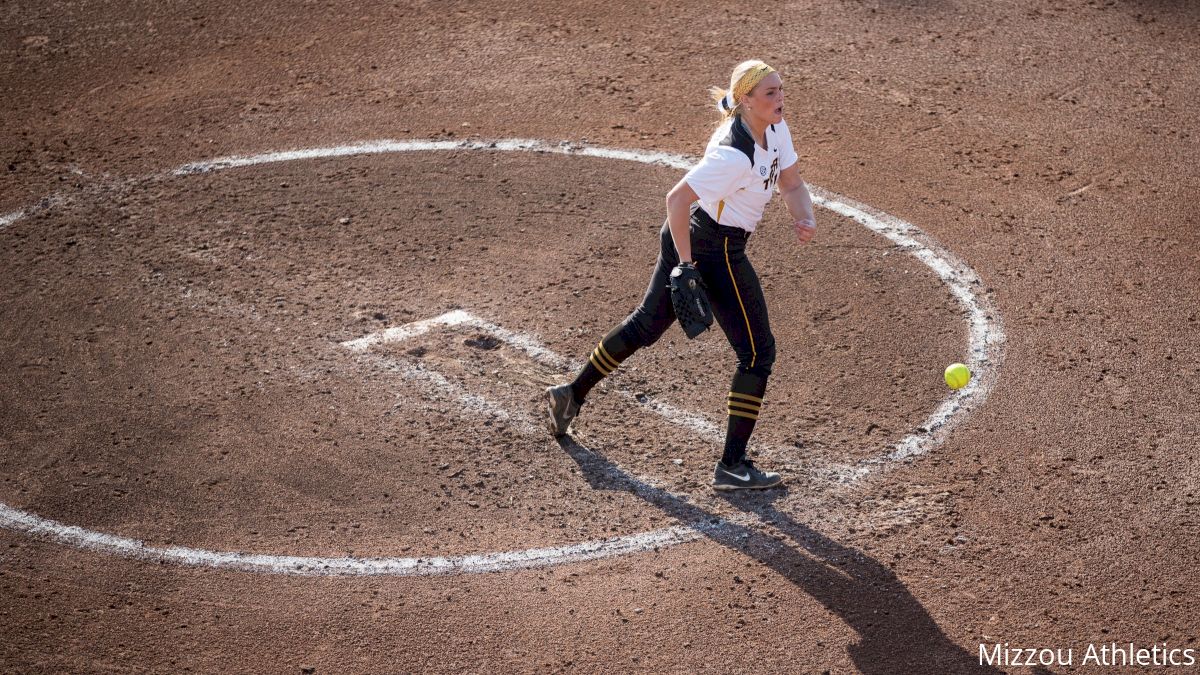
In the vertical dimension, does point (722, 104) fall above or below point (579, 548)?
above

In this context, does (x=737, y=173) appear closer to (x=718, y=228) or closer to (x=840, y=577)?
(x=718, y=228)

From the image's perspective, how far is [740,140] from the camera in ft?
19.4

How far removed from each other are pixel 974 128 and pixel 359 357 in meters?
5.79

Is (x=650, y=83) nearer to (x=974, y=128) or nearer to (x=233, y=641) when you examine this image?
(x=974, y=128)

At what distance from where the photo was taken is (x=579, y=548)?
592 cm

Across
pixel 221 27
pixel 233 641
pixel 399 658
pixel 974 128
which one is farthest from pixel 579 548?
pixel 221 27

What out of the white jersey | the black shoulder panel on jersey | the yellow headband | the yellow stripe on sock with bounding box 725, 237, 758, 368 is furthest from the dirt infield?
the yellow headband

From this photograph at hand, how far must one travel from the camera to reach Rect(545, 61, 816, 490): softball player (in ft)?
19.2

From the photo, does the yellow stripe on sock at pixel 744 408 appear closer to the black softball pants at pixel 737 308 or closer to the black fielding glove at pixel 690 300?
the black softball pants at pixel 737 308

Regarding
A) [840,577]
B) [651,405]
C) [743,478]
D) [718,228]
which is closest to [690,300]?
[718,228]

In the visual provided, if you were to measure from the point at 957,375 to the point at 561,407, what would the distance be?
226cm

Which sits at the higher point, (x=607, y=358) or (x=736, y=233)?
(x=736, y=233)

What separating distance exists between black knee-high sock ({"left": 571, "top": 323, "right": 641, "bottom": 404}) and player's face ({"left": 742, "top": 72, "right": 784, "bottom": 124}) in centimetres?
134

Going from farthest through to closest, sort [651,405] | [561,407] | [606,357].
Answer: [651,405]
[561,407]
[606,357]
